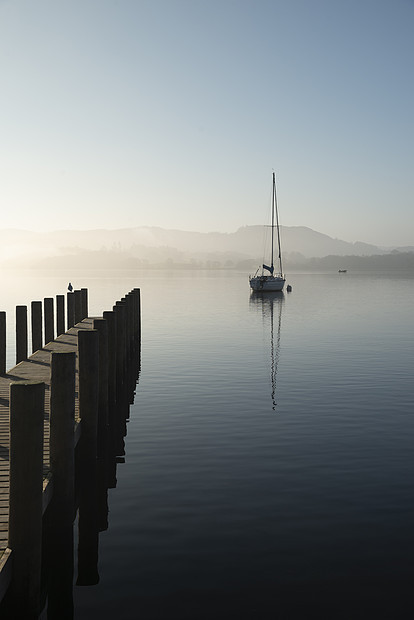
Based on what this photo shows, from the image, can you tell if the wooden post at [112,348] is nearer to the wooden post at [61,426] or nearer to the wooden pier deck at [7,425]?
the wooden pier deck at [7,425]

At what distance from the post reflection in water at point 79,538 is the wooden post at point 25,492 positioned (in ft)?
4.70

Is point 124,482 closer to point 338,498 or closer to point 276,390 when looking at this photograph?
point 338,498

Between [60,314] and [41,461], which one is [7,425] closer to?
[41,461]

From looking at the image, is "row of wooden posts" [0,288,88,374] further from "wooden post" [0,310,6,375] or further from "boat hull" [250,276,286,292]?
"boat hull" [250,276,286,292]

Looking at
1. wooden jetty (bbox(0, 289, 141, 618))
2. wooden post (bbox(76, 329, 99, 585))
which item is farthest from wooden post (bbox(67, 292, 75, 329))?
wooden post (bbox(76, 329, 99, 585))

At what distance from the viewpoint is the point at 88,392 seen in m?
11.3

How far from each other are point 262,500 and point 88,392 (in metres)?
3.32

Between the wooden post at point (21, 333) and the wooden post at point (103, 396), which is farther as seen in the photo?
the wooden post at point (21, 333)

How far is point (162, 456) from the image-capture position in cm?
1388

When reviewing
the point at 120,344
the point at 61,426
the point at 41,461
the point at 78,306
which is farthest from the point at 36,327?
the point at 41,461

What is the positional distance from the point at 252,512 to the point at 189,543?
1.56 m

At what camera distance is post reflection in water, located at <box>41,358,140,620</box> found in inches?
332

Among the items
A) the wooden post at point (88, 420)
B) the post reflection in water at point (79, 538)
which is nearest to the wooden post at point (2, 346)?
the post reflection in water at point (79, 538)

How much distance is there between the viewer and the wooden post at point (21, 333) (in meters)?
Answer: 18.7
